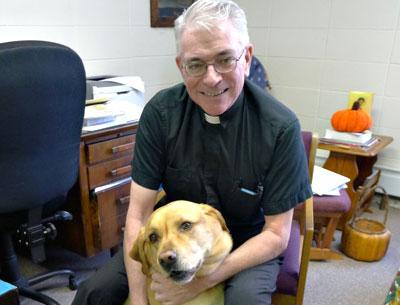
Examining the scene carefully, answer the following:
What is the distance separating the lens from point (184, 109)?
1266 mm

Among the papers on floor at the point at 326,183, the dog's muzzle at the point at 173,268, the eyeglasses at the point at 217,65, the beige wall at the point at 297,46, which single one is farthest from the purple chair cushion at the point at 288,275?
the beige wall at the point at 297,46

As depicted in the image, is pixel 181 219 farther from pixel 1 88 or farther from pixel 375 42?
pixel 375 42

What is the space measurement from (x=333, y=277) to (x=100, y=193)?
1277 mm

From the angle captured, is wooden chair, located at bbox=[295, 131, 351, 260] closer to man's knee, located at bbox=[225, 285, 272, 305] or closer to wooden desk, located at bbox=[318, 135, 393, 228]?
wooden desk, located at bbox=[318, 135, 393, 228]

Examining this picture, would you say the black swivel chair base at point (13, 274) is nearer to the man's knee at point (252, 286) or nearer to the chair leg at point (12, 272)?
the chair leg at point (12, 272)

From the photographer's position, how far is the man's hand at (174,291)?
3.45ft

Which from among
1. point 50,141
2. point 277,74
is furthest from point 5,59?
point 277,74

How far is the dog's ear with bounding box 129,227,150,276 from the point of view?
3.48 ft

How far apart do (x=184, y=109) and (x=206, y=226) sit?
41 centimetres

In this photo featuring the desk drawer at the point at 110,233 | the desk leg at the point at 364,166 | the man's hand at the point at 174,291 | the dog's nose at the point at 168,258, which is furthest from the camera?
the desk leg at the point at 364,166

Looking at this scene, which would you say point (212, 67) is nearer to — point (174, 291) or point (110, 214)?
point (174, 291)

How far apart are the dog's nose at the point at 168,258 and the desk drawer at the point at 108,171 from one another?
0.97 m

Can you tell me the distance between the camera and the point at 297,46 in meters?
3.03

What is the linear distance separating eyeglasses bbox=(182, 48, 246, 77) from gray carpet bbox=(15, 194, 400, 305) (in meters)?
1.29
